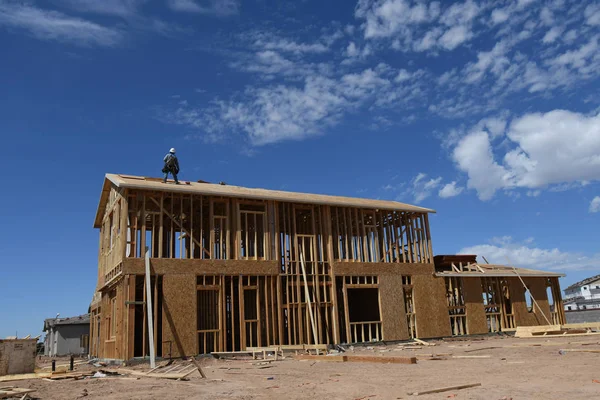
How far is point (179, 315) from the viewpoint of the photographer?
18.9 meters

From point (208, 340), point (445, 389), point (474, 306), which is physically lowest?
point (445, 389)

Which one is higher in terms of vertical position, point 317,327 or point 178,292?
point 178,292

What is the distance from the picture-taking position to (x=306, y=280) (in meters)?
22.6

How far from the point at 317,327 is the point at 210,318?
16.7ft

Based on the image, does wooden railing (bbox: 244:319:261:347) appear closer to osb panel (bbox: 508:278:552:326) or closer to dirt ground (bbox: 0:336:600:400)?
dirt ground (bbox: 0:336:600:400)

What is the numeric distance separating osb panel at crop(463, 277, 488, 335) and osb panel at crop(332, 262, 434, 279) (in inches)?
96.8

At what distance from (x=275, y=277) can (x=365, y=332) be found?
629 centimetres

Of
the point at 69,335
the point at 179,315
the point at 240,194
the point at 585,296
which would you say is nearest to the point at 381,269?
the point at 240,194

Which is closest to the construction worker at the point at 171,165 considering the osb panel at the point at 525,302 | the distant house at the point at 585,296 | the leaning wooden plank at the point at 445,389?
the leaning wooden plank at the point at 445,389

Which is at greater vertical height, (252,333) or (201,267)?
(201,267)

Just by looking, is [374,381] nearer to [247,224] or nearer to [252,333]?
[252,333]

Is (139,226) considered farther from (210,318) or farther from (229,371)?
(229,371)

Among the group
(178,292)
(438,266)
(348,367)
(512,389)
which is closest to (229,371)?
(348,367)

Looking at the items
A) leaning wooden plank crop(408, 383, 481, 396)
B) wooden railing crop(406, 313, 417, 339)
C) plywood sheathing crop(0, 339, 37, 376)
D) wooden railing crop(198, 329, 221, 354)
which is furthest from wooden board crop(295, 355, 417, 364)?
plywood sheathing crop(0, 339, 37, 376)
